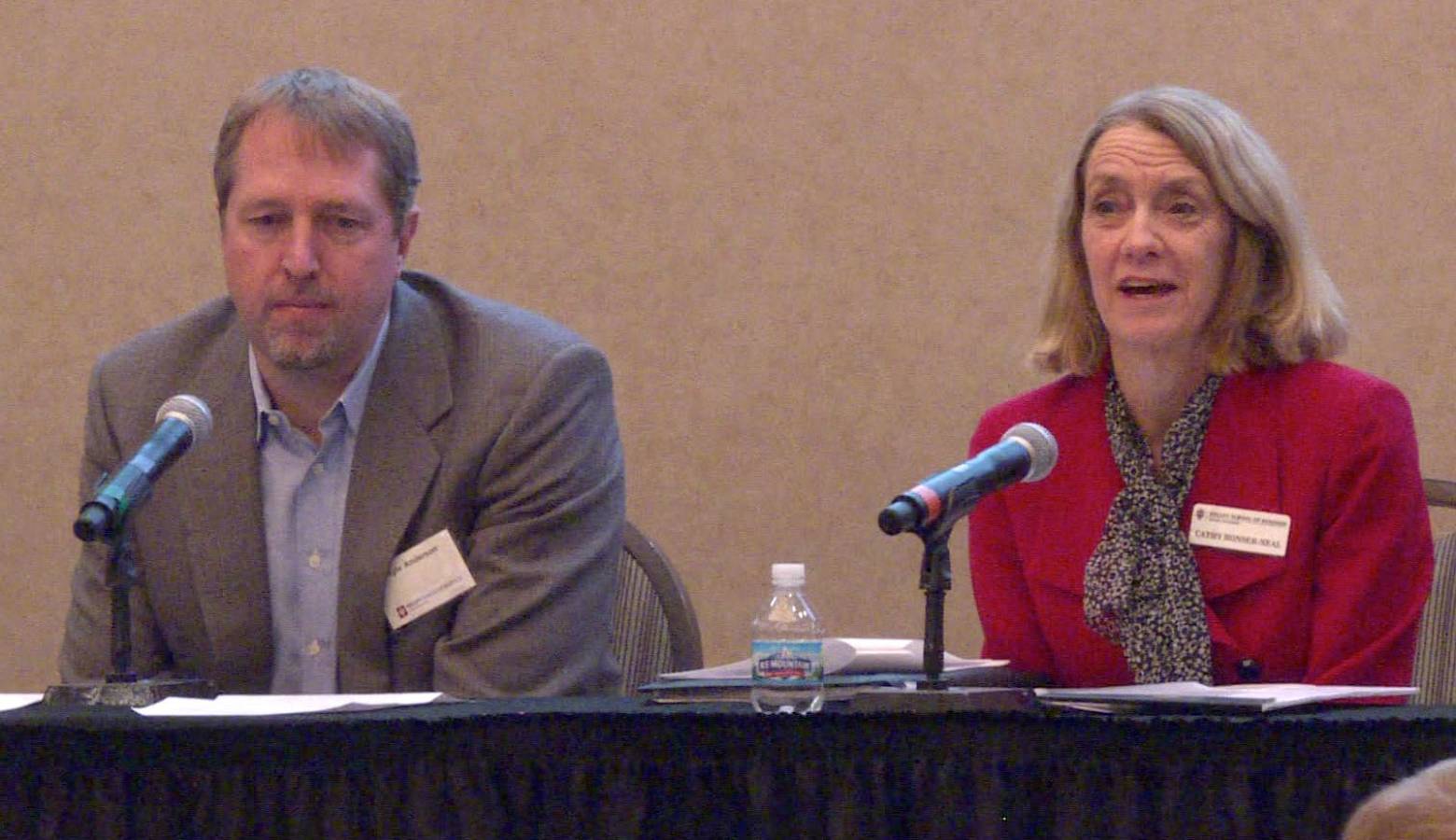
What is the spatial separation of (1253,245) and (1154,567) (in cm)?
53

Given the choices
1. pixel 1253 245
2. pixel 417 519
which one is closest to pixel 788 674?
pixel 417 519

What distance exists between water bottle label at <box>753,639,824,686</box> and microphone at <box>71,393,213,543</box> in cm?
70

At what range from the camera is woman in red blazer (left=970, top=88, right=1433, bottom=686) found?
99.1 inches

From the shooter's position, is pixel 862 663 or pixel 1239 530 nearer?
pixel 862 663

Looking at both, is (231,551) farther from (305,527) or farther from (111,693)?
(111,693)

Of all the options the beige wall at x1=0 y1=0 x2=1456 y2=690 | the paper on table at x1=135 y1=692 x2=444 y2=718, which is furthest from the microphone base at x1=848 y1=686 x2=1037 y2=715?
the beige wall at x1=0 y1=0 x2=1456 y2=690

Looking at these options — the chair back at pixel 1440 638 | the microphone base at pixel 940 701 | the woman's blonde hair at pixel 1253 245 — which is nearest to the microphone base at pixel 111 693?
the microphone base at pixel 940 701

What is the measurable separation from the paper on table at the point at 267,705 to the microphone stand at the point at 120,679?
0.03m

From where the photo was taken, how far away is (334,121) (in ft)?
8.73

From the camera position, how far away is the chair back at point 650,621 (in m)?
2.87

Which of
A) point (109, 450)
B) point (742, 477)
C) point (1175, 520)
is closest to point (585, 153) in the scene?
point (742, 477)

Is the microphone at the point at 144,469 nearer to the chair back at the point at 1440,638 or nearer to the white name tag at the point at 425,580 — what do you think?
the white name tag at the point at 425,580

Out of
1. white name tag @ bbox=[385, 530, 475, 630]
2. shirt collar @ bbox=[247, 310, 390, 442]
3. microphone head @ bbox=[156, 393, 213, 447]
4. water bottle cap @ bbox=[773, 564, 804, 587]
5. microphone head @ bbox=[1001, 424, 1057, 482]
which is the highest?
shirt collar @ bbox=[247, 310, 390, 442]

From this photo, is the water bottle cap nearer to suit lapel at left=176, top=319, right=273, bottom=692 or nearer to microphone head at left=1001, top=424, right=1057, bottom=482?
microphone head at left=1001, top=424, right=1057, bottom=482
